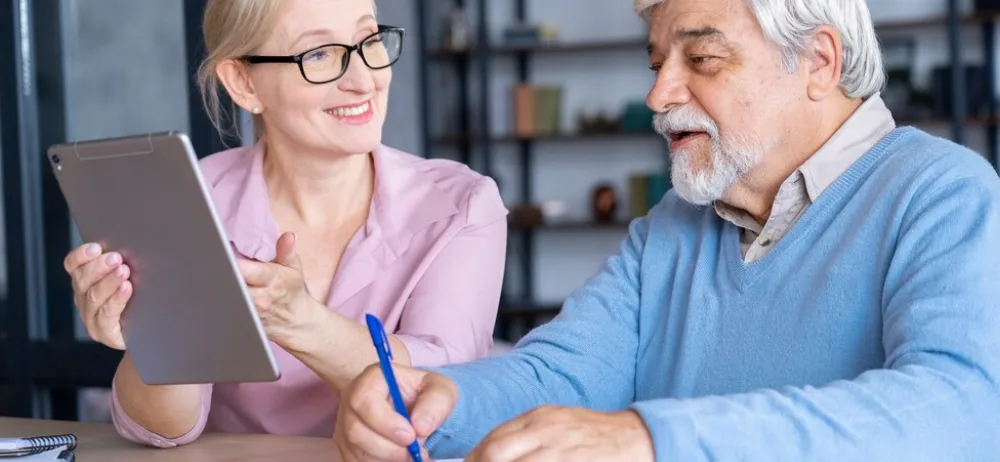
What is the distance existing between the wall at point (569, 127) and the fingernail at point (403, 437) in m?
5.31

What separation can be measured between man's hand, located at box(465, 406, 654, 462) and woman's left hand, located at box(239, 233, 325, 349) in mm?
460

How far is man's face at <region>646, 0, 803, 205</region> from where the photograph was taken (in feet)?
4.92

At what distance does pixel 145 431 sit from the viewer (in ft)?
5.29

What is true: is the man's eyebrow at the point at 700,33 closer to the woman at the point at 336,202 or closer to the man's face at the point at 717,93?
the man's face at the point at 717,93

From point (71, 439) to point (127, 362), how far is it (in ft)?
0.54

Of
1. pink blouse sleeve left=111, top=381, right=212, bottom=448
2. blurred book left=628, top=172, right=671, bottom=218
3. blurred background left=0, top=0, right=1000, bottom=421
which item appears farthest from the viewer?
blurred book left=628, top=172, right=671, bottom=218

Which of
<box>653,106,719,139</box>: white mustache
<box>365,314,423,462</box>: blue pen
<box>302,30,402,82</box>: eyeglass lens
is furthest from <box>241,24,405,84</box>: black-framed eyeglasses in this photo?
<box>365,314,423,462</box>: blue pen

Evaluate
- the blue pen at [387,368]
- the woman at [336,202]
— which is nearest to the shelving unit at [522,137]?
the woman at [336,202]

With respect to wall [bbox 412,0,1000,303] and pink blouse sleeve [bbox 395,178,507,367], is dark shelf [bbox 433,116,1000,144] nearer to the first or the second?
wall [bbox 412,0,1000,303]

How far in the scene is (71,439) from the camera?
59.2 inches

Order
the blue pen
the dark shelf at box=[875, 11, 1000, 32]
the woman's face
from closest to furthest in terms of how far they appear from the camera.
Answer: the blue pen, the woman's face, the dark shelf at box=[875, 11, 1000, 32]

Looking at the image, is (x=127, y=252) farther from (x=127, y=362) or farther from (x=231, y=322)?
(x=127, y=362)

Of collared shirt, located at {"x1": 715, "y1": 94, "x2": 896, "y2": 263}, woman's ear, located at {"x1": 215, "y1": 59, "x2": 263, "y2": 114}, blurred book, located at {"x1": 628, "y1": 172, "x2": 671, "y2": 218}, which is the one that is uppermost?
woman's ear, located at {"x1": 215, "y1": 59, "x2": 263, "y2": 114}

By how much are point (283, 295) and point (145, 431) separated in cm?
32
